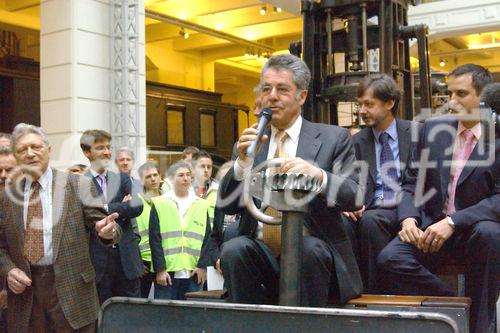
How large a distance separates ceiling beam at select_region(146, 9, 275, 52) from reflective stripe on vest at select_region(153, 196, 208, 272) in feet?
30.7

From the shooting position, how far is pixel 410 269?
10.3 ft

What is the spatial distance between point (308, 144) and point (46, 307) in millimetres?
1923

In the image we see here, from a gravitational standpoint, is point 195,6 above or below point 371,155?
above

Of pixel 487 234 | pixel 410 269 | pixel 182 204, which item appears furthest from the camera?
pixel 182 204

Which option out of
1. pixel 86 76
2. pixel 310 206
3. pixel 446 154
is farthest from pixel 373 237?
pixel 86 76

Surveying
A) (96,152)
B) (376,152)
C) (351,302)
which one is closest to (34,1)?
(96,152)

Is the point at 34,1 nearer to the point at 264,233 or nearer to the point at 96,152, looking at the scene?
the point at 96,152

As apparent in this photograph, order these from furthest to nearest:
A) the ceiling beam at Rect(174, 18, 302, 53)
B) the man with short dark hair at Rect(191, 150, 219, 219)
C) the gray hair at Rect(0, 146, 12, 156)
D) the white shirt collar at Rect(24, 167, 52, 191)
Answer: the ceiling beam at Rect(174, 18, 302, 53)
the man with short dark hair at Rect(191, 150, 219, 219)
the gray hair at Rect(0, 146, 12, 156)
the white shirt collar at Rect(24, 167, 52, 191)

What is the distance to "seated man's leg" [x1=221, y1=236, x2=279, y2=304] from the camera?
2.62 m

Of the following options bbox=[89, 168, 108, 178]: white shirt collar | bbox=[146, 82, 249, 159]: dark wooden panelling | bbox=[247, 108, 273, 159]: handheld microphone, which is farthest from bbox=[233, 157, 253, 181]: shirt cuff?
bbox=[146, 82, 249, 159]: dark wooden panelling

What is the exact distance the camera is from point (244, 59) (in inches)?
848

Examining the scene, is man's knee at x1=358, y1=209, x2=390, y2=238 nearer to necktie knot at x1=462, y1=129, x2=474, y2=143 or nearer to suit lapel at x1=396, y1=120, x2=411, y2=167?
suit lapel at x1=396, y1=120, x2=411, y2=167

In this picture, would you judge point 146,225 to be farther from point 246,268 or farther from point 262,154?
point 246,268

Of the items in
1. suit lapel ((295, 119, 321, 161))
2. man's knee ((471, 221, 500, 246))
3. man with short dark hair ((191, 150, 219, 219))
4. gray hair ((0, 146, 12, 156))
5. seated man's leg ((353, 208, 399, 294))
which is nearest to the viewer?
suit lapel ((295, 119, 321, 161))
